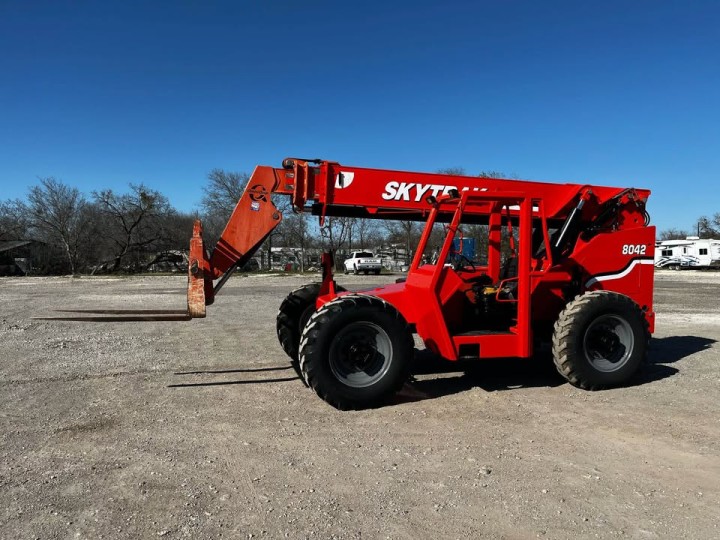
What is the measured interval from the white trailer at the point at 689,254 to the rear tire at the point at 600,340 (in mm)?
53282

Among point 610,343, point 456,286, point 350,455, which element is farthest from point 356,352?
point 610,343

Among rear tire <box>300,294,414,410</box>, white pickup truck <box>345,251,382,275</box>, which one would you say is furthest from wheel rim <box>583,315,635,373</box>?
white pickup truck <box>345,251,382,275</box>

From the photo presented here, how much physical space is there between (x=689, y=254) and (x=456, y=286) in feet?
204

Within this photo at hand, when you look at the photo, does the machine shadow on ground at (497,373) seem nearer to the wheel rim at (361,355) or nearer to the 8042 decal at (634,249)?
the wheel rim at (361,355)

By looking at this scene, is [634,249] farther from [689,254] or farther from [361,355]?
[689,254]

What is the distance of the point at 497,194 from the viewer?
5859mm

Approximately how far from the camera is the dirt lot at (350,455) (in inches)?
125

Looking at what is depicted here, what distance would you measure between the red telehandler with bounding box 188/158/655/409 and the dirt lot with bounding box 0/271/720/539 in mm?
474

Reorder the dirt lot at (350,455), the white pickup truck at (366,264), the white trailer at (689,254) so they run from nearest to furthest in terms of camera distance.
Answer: the dirt lot at (350,455)
the white pickup truck at (366,264)
the white trailer at (689,254)

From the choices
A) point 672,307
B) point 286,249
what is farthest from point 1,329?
point 286,249

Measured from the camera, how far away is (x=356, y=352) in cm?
543

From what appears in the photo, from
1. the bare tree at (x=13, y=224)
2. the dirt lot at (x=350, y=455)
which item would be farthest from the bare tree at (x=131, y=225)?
the dirt lot at (x=350, y=455)

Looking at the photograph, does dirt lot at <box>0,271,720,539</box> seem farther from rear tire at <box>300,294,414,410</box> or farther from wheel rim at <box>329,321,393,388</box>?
wheel rim at <box>329,321,393,388</box>

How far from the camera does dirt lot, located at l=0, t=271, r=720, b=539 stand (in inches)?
125
